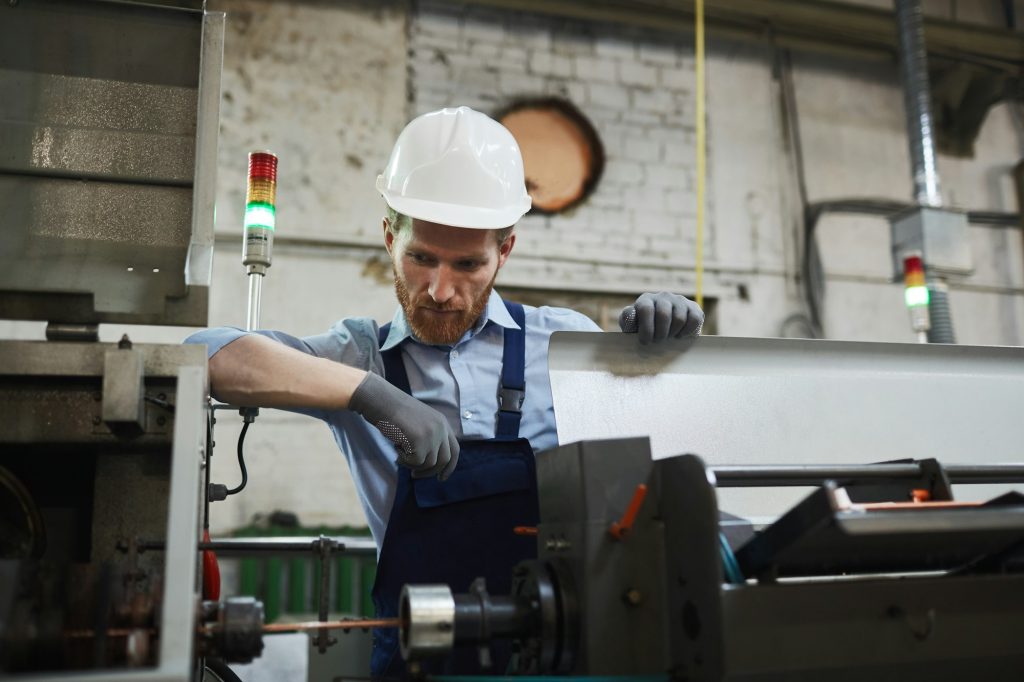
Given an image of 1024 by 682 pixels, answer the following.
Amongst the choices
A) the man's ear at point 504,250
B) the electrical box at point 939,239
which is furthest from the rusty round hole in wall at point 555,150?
the man's ear at point 504,250

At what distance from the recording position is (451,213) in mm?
1331

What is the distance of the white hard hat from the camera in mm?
1337

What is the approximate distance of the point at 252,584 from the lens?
3168 millimetres

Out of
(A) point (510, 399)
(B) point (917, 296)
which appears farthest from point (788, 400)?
(B) point (917, 296)

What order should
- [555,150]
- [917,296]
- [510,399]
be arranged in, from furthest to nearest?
[555,150] → [917,296] → [510,399]

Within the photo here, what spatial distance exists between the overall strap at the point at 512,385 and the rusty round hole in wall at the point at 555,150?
2.37 metres

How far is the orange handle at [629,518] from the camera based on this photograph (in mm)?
813

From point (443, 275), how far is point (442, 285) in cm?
2

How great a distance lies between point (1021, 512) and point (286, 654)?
141 centimetres

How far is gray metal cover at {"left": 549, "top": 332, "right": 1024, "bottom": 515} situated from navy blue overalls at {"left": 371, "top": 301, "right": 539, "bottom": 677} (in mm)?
137

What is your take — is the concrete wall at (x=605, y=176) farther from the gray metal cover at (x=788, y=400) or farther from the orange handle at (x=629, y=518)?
the orange handle at (x=629, y=518)

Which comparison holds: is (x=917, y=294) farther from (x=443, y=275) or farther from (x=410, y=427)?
(x=410, y=427)

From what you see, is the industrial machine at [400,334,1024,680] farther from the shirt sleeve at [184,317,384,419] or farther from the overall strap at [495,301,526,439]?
the shirt sleeve at [184,317,384,419]

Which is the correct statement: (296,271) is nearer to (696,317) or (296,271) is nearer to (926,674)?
(696,317)
